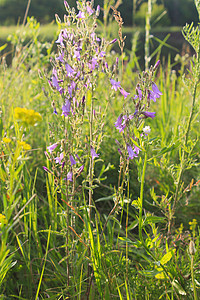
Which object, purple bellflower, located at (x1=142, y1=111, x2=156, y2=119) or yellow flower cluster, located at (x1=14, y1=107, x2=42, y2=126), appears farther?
purple bellflower, located at (x1=142, y1=111, x2=156, y2=119)

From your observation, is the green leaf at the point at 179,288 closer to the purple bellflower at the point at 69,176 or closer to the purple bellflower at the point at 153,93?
the purple bellflower at the point at 69,176

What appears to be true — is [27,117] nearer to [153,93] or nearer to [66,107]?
[66,107]

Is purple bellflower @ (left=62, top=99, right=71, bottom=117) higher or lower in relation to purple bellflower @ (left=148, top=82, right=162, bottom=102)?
lower

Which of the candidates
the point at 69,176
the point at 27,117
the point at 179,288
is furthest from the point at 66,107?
the point at 179,288

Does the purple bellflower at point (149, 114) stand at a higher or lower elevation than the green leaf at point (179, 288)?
higher

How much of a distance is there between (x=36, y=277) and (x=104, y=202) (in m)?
0.73

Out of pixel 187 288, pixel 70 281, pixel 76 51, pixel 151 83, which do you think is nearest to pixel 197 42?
pixel 151 83

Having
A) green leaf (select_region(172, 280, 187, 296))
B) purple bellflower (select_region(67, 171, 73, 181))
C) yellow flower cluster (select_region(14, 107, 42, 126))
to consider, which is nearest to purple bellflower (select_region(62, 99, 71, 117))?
purple bellflower (select_region(67, 171, 73, 181))

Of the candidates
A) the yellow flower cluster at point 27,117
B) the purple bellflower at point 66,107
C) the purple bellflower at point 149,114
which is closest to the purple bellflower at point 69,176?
the purple bellflower at point 66,107

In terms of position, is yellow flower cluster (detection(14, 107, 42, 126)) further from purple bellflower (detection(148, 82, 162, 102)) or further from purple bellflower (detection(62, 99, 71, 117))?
purple bellflower (detection(148, 82, 162, 102))

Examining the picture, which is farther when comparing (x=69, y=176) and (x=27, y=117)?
(x=69, y=176)

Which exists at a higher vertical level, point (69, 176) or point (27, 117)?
point (27, 117)

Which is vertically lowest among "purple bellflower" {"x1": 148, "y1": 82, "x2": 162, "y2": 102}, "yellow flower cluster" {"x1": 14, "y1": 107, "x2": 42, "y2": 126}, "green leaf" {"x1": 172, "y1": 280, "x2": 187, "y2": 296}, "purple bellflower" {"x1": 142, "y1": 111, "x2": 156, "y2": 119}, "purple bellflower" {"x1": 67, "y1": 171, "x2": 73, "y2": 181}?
"green leaf" {"x1": 172, "y1": 280, "x2": 187, "y2": 296}

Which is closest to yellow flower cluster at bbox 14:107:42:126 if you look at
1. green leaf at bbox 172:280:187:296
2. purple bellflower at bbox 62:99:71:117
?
purple bellflower at bbox 62:99:71:117
